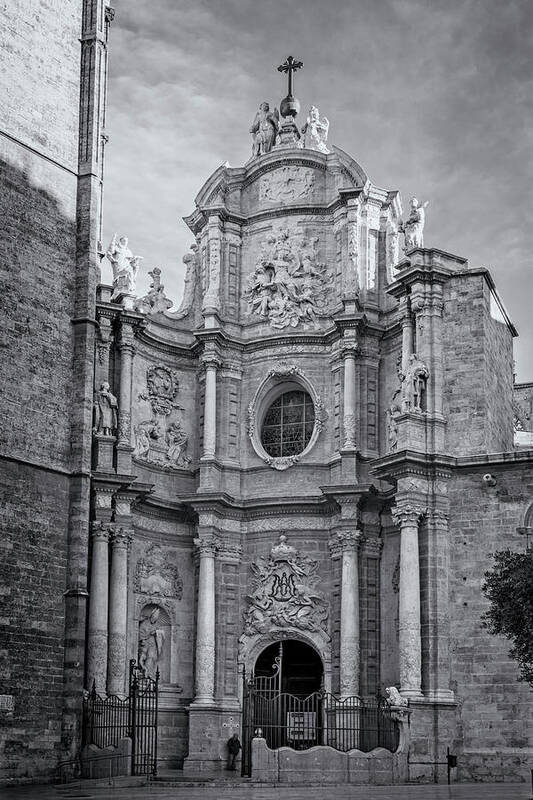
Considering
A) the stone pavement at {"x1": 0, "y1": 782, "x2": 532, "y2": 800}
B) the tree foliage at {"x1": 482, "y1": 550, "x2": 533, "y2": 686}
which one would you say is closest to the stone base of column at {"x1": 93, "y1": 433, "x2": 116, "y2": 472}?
the stone pavement at {"x1": 0, "y1": 782, "x2": 532, "y2": 800}

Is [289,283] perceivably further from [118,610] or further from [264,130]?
[118,610]

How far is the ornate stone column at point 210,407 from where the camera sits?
30.1 meters

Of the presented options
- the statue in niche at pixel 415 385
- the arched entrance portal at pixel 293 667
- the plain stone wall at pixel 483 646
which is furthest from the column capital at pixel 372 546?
the statue in niche at pixel 415 385

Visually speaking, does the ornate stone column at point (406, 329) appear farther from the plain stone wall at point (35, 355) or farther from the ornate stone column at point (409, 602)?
the plain stone wall at point (35, 355)

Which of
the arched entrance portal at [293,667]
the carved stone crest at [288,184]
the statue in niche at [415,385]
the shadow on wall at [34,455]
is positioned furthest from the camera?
the carved stone crest at [288,184]

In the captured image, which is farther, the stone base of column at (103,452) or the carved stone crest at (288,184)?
the carved stone crest at (288,184)

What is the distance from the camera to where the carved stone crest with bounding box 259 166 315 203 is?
104 feet

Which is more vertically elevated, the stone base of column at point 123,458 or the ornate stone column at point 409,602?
the stone base of column at point 123,458

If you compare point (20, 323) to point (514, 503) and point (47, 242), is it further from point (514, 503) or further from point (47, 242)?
point (514, 503)

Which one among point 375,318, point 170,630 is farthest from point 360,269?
point 170,630

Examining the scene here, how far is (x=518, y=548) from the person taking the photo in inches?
1049

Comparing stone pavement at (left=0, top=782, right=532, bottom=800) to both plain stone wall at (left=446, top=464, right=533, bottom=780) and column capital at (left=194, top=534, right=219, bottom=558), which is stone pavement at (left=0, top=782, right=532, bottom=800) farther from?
column capital at (left=194, top=534, right=219, bottom=558)

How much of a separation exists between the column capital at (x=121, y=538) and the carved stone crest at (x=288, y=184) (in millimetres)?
8935

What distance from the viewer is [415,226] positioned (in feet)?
96.4
